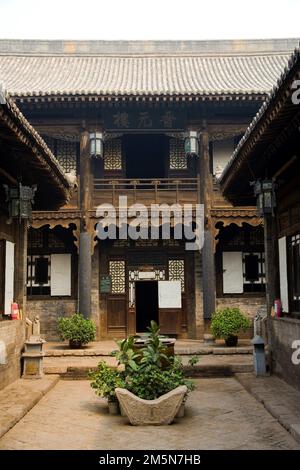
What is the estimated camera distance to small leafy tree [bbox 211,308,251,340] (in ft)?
50.1

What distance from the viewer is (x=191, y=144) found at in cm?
1688

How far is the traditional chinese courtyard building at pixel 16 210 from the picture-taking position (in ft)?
29.4

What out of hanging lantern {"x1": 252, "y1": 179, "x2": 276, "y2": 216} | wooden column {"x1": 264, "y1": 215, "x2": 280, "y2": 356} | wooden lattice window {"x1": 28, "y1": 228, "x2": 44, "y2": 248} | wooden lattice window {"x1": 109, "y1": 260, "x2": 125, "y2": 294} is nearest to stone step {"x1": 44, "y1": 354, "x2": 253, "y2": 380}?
wooden column {"x1": 264, "y1": 215, "x2": 280, "y2": 356}

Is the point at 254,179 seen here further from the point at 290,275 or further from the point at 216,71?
the point at 216,71

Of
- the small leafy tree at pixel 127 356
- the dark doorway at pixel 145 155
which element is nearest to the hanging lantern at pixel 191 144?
the dark doorway at pixel 145 155

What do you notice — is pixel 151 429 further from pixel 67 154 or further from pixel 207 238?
pixel 67 154

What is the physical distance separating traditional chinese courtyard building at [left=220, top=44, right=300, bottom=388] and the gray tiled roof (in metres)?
9.51

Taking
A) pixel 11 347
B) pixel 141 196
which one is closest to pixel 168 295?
pixel 141 196

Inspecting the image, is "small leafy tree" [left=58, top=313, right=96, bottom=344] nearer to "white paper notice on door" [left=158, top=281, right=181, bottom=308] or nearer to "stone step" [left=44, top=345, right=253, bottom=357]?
"stone step" [left=44, top=345, right=253, bottom=357]

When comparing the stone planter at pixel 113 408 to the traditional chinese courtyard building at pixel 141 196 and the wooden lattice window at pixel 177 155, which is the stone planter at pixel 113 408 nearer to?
the traditional chinese courtyard building at pixel 141 196

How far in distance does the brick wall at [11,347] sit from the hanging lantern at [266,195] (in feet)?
17.3
